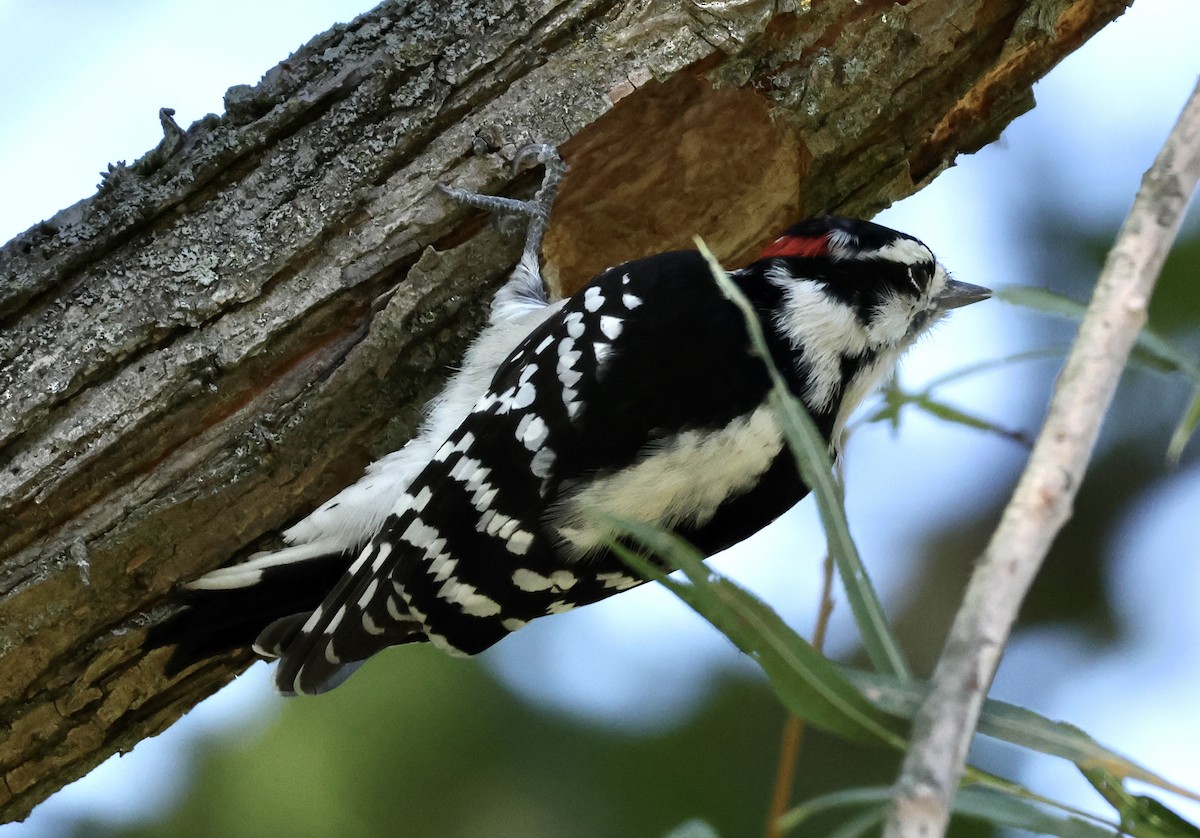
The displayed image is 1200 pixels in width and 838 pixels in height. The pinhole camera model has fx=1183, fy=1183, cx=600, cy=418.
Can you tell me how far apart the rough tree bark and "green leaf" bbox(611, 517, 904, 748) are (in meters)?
1.03

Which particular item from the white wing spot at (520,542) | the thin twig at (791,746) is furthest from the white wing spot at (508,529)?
the thin twig at (791,746)

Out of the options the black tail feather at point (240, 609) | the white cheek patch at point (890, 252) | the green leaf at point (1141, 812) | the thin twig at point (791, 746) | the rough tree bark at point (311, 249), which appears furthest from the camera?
the white cheek patch at point (890, 252)

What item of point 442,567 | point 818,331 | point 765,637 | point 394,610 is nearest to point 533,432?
point 442,567

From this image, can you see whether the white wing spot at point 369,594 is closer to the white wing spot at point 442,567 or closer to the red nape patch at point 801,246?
the white wing spot at point 442,567

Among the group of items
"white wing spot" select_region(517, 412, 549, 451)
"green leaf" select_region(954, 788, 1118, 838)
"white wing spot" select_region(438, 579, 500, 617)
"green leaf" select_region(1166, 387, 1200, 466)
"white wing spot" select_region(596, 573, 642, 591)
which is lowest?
"green leaf" select_region(954, 788, 1118, 838)

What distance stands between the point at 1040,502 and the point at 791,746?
28cm

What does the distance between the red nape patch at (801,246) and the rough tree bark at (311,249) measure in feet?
0.38

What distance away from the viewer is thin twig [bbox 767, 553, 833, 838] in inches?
31.5

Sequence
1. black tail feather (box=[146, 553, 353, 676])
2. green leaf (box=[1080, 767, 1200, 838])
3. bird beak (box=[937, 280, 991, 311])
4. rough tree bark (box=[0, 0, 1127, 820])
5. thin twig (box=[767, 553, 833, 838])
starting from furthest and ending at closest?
1. bird beak (box=[937, 280, 991, 311])
2. black tail feather (box=[146, 553, 353, 676])
3. rough tree bark (box=[0, 0, 1127, 820])
4. green leaf (box=[1080, 767, 1200, 838])
5. thin twig (box=[767, 553, 833, 838])

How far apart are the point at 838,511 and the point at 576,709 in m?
Answer: 1.79

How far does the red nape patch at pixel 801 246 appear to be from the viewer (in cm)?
200

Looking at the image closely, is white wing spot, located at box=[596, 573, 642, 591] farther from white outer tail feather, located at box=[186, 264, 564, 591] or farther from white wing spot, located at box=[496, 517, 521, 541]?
white outer tail feather, located at box=[186, 264, 564, 591]

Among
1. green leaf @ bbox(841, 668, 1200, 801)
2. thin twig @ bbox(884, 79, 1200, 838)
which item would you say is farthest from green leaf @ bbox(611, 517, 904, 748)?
thin twig @ bbox(884, 79, 1200, 838)

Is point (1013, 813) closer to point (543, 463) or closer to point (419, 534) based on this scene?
point (543, 463)
